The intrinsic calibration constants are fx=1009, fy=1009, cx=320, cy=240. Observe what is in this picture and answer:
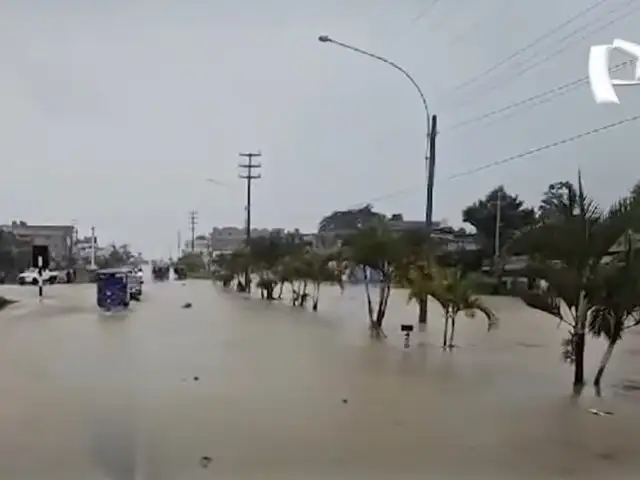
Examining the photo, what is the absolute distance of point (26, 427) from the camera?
381 inches

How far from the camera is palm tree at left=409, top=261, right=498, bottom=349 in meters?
18.6

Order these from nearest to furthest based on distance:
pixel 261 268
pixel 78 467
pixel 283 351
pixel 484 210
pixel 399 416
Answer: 1. pixel 78 467
2. pixel 399 416
3. pixel 283 351
4. pixel 261 268
5. pixel 484 210

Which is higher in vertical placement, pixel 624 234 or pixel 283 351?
pixel 624 234

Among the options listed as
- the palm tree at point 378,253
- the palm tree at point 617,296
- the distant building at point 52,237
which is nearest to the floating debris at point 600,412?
the palm tree at point 617,296

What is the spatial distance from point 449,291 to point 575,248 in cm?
612

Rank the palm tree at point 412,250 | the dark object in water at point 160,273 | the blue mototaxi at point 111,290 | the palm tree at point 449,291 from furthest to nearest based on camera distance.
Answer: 1. the dark object in water at point 160,273
2. the blue mototaxi at point 111,290
3. the palm tree at point 412,250
4. the palm tree at point 449,291

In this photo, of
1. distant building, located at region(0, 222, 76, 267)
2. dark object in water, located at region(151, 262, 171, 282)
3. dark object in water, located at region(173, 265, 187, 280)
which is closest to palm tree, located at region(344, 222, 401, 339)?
distant building, located at region(0, 222, 76, 267)

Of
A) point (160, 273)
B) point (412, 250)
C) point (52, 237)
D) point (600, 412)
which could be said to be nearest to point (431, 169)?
point (412, 250)

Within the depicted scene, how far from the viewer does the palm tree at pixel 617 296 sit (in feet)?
40.4

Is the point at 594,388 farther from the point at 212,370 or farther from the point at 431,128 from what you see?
the point at 431,128

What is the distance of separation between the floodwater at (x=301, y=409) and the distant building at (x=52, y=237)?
110 ft

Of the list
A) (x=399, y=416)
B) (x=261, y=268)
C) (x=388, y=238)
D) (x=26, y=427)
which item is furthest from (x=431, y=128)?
(x=261, y=268)

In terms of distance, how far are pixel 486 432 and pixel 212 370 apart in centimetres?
597

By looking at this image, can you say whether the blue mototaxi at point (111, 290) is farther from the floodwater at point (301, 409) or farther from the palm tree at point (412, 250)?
the palm tree at point (412, 250)
